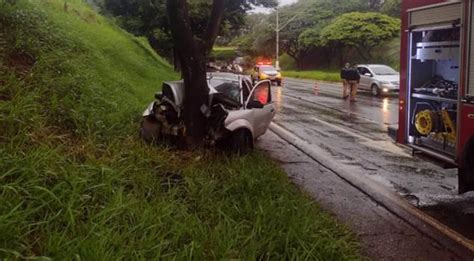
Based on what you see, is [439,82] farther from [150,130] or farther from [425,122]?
[150,130]

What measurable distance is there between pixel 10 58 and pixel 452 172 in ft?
23.3

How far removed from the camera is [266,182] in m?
6.32

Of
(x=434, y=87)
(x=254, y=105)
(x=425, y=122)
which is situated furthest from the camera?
(x=254, y=105)

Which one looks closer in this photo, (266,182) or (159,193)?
(159,193)

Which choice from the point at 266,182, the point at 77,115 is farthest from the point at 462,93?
Result: the point at 77,115

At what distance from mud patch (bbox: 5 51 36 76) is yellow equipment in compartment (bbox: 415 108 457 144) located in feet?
18.2

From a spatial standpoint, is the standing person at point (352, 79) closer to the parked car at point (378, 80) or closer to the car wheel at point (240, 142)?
the parked car at point (378, 80)

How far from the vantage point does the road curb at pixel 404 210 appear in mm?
5203

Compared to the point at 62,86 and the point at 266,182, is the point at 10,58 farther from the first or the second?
the point at 266,182

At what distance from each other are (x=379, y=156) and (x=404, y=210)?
332cm

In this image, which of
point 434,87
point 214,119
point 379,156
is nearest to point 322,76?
point 379,156

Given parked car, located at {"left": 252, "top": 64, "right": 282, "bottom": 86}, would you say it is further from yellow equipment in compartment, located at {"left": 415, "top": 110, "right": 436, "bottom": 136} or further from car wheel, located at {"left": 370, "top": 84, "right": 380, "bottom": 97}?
yellow equipment in compartment, located at {"left": 415, "top": 110, "right": 436, "bottom": 136}

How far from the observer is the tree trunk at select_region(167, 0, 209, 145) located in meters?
7.70

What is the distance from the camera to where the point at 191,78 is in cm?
790
